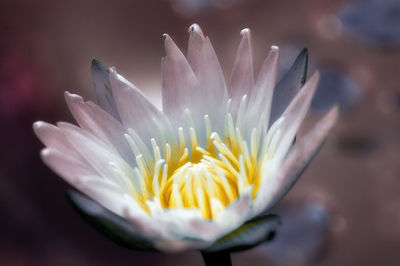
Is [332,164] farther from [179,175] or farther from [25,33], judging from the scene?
[25,33]

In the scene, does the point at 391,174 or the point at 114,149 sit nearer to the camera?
the point at 114,149

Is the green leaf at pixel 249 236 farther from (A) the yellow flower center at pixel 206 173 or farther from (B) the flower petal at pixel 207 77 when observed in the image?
(B) the flower petal at pixel 207 77

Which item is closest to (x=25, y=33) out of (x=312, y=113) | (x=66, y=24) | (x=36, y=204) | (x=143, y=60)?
(x=66, y=24)

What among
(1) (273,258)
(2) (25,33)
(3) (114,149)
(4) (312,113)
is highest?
(2) (25,33)

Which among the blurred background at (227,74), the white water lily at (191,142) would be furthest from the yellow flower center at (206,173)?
the blurred background at (227,74)

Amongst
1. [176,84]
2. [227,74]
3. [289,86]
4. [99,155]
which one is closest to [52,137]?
[99,155]
